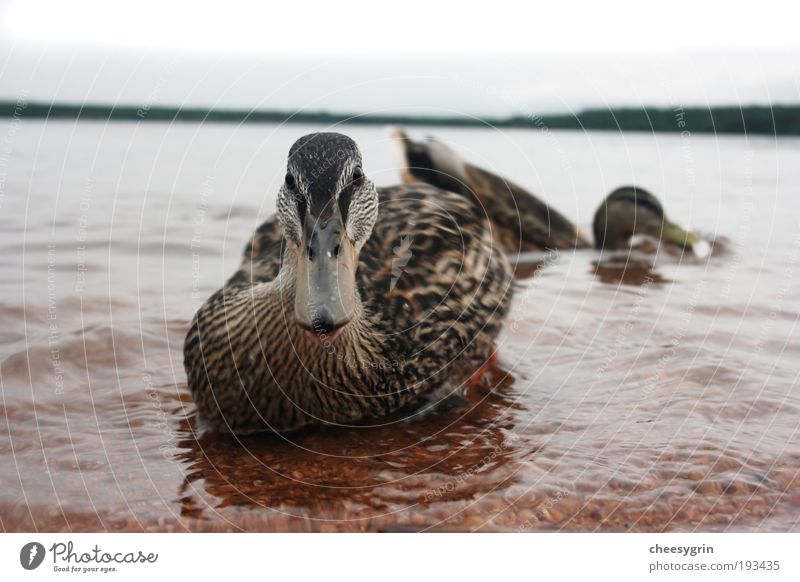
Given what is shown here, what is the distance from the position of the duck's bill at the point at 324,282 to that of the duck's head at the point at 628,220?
5959mm

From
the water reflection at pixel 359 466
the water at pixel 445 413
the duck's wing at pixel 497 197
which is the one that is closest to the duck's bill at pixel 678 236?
the water at pixel 445 413

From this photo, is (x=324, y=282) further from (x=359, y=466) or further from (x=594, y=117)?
(x=594, y=117)

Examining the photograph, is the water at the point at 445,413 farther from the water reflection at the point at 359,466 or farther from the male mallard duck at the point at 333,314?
the male mallard duck at the point at 333,314

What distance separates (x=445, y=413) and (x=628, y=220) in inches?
205

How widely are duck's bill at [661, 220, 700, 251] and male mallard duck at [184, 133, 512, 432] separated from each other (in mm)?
4377

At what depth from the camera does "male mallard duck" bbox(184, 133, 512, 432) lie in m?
2.88

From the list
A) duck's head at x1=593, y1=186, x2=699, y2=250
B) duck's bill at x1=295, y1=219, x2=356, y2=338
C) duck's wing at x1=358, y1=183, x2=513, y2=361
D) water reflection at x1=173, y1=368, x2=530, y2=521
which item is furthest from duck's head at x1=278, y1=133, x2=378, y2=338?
duck's head at x1=593, y1=186, x2=699, y2=250

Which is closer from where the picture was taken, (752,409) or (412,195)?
(752,409)

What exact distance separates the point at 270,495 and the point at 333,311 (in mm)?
829

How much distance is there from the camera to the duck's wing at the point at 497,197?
717cm

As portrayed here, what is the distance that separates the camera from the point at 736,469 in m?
3.18
